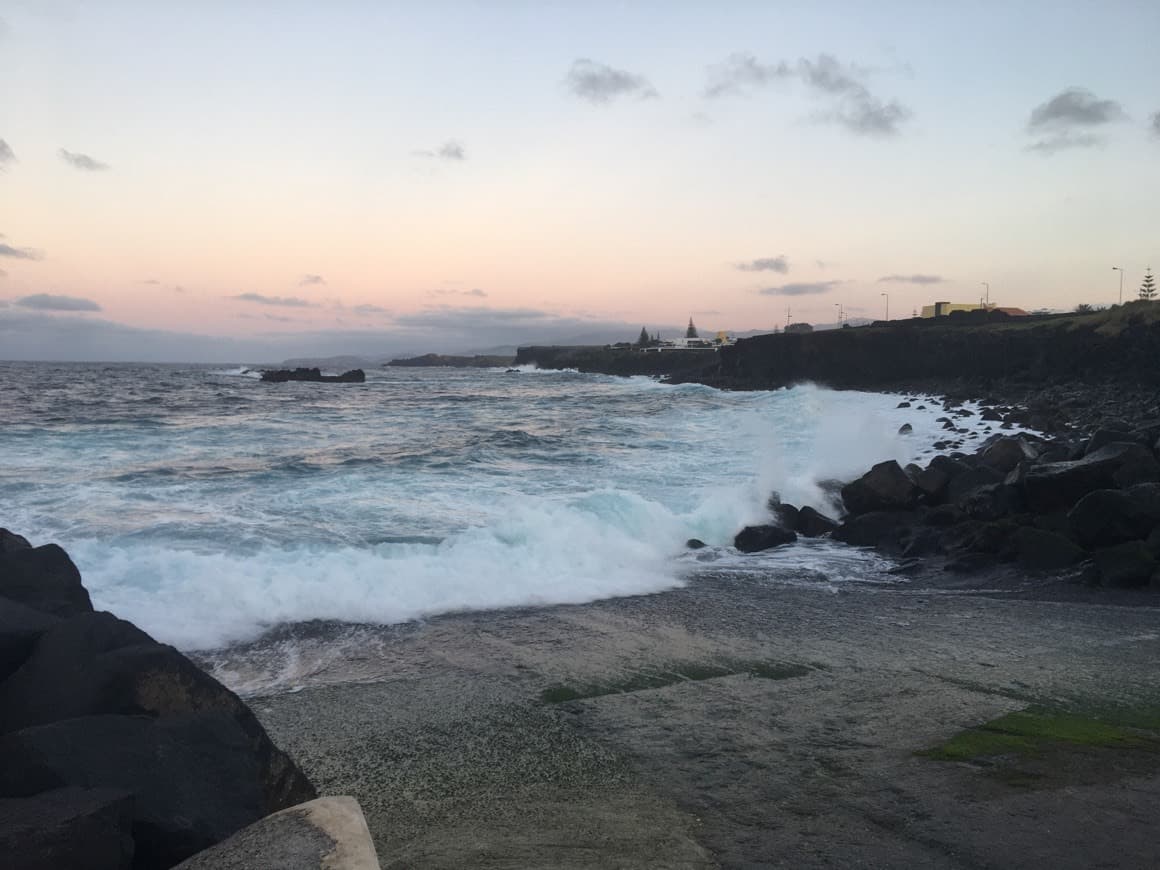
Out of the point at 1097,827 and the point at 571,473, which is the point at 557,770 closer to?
the point at 1097,827

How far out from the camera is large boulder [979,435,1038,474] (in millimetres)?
15703

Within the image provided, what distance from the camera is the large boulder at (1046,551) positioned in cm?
1031

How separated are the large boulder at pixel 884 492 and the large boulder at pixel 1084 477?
2.15 meters

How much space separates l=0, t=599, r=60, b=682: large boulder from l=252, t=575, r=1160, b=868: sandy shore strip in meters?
1.65

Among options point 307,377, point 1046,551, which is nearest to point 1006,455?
point 1046,551

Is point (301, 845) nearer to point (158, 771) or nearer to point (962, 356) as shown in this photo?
point (158, 771)

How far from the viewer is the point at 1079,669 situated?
661 centimetres

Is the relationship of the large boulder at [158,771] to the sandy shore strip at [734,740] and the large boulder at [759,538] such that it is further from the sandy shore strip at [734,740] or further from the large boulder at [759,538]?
the large boulder at [759,538]

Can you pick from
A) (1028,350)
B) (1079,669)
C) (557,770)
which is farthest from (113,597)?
(1028,350)

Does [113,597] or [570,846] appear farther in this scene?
[113,597]

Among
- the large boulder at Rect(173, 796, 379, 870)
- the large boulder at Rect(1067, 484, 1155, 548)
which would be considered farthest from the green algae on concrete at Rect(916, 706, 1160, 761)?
the large boulder at Rect(1067, 484, 1155, 548)

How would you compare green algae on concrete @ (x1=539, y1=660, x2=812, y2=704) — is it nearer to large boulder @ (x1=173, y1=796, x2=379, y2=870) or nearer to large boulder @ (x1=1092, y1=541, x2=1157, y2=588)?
large boulder @ (x1=173, y1=796, x2=379, y2=870)

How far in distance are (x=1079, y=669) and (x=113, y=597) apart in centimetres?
953

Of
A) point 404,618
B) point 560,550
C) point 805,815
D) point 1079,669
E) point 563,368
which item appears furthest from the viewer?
point 563,368
